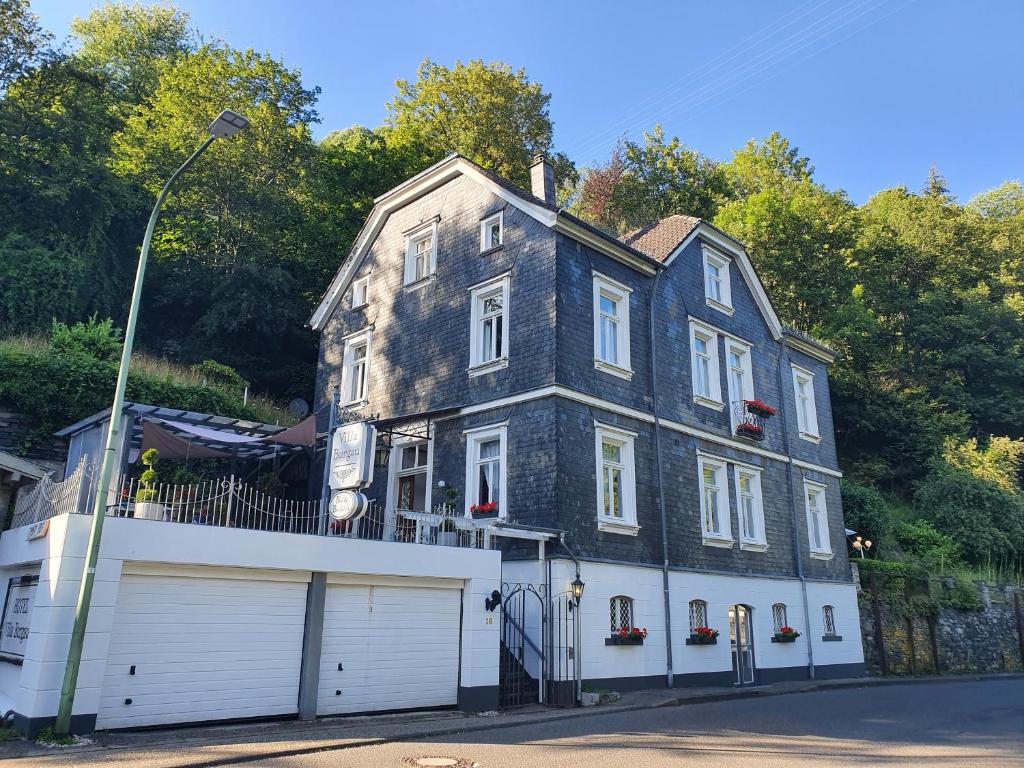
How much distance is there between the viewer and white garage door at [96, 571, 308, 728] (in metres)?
10.7

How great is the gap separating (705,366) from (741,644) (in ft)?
25.0

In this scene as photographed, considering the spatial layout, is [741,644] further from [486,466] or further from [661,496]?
[486,466]

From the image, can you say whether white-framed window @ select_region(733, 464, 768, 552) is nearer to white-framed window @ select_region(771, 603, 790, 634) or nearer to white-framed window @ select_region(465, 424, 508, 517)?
white-framed window @ select_region(771, 603, 790, 634)

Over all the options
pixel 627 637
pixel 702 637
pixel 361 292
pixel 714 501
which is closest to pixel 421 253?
pixel 361 292

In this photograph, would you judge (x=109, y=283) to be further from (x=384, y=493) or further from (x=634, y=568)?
(x=634, y=568)

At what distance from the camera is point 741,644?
20375mm

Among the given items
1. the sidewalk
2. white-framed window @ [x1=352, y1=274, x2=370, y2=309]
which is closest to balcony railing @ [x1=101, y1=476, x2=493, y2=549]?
the sidewalk

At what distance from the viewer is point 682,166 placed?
4384cm

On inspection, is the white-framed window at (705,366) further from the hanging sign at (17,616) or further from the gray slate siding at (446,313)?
the hanging sign at (17,616)

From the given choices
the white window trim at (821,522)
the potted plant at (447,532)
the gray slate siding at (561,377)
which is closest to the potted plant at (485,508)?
the gray slate siding at (561,377)

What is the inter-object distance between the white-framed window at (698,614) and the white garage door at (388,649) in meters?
7.56

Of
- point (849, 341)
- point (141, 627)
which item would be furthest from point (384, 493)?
point (849, 341)

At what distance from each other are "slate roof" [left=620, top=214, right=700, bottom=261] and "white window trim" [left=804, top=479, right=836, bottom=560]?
891 cm

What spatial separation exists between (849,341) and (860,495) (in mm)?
11747
